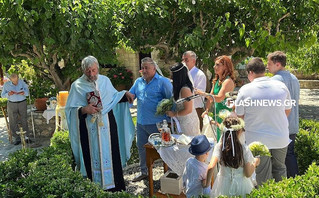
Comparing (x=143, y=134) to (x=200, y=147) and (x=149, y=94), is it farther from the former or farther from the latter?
(x=200, y=147)

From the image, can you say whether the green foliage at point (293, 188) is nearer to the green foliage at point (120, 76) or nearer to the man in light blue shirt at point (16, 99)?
the man in light blue shirt at point (16, 99)

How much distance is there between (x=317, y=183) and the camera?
3.13 meters

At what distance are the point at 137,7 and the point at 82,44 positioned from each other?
5.54 feet

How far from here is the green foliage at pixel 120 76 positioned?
15844mm

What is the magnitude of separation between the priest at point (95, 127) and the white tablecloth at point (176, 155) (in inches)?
36.6

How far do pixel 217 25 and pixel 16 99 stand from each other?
5565mm

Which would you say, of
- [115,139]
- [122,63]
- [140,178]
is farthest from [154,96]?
[122,63]

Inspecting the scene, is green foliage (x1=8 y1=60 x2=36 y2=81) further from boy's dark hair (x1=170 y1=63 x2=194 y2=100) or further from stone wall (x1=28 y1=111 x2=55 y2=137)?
boy's dark hair (x1=170 y1=63 x2=194 y2=100)

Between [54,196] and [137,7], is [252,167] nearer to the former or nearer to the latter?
[54,196]

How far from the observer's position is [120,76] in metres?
16.0

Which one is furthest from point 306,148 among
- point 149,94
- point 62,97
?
point 62,97

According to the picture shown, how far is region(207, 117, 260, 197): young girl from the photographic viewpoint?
3.14 m

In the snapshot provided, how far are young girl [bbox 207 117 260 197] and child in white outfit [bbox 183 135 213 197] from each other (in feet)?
0.62

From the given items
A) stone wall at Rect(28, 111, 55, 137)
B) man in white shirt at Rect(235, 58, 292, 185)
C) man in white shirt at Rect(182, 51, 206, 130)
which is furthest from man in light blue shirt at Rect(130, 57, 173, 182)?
stone wall at Rect(28, 111, 55, 137)
